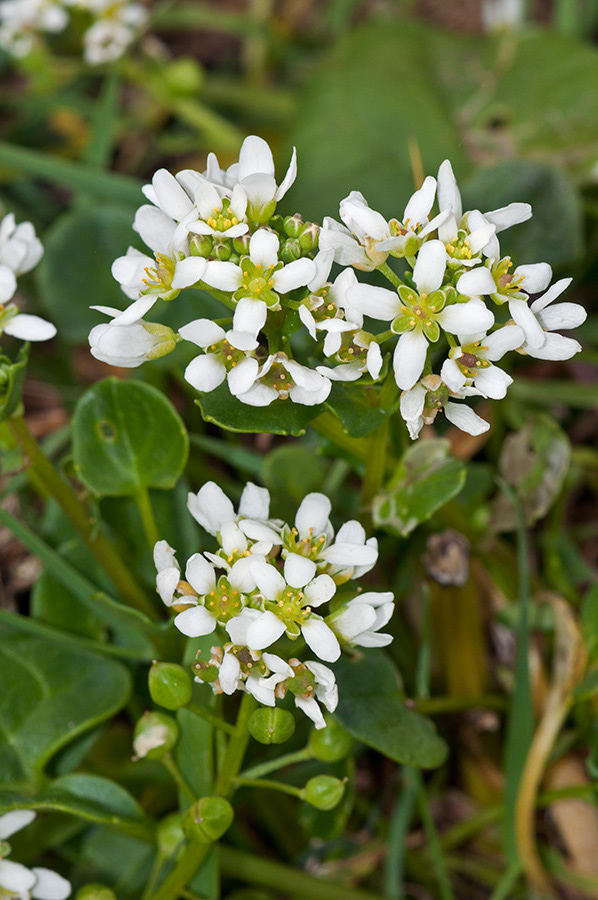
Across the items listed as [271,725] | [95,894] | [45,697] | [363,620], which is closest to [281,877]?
[95,894]

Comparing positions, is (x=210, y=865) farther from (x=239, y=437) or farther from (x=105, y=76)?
(x=105, y=76)

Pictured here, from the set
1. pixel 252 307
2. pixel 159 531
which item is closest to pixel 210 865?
pixel 159 531

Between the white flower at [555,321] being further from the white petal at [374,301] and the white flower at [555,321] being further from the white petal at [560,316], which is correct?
the white petal at [374,301]

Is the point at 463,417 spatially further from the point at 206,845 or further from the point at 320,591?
the point at 206,845

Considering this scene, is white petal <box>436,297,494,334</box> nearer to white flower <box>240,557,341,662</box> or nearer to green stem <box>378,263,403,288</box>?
green stem <box>378,263,403,288</box>

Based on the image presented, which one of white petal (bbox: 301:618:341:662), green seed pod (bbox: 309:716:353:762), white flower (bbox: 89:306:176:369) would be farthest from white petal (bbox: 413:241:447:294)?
green seed pod (bbox: 309:716:353:762)
